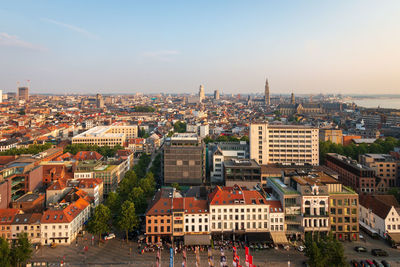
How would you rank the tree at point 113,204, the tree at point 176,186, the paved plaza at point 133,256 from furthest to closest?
1. the tree at point 176,186
2. the tree at point 113,204
3. the paved plaza at point 133,256

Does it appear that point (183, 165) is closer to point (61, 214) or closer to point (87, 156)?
point (61, 214)

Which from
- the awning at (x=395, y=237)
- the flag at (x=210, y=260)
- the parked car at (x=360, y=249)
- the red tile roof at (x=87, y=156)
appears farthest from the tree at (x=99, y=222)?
the awning at (x=395, y=237)

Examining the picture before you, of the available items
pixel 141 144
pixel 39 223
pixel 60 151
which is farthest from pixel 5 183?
pixel 141 144

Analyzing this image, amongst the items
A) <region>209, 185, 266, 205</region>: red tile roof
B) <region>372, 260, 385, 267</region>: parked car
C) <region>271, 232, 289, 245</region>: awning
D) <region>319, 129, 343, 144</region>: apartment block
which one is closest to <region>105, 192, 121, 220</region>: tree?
<region>209, 185, 266, 205</region>: red tile roof

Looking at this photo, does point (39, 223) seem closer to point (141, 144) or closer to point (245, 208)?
point (245, 208)

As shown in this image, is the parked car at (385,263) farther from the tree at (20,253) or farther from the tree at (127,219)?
the tree at (20,253)

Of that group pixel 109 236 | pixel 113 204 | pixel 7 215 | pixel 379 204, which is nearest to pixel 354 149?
pixel 379 204
